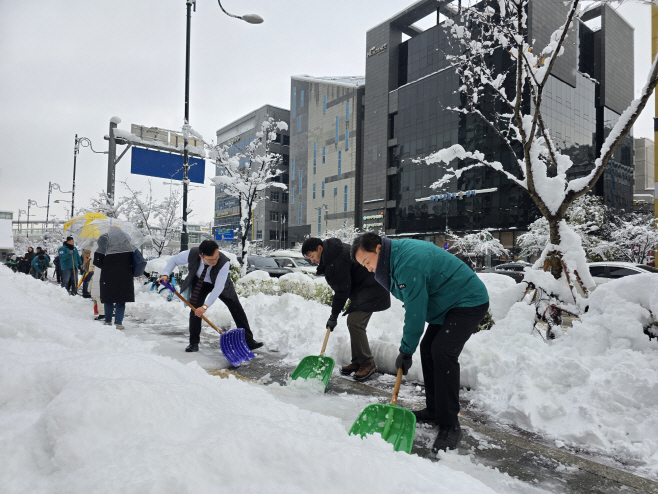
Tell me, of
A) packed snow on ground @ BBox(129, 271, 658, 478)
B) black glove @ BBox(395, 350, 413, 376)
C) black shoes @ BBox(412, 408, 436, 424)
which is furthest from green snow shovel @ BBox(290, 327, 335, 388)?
black glove @ BBox(395, 350, 413, 376)

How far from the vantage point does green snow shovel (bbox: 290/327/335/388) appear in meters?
4.33

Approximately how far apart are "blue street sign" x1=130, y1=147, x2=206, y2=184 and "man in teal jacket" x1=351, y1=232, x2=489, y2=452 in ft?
46.6

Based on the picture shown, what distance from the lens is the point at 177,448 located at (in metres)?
1.87

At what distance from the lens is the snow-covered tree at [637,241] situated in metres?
23.4

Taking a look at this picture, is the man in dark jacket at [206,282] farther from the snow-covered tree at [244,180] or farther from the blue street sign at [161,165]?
the blue street sign at [161,165]

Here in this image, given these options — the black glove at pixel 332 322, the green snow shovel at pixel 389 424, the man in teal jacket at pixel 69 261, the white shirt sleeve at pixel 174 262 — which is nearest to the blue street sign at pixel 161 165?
the man in teal jacket at pixel 69 261

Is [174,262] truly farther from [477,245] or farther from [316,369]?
[477,245]

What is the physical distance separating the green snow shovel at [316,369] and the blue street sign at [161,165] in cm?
1310

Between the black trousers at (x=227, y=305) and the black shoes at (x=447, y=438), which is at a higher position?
the black trousers at (x=227, y=305)

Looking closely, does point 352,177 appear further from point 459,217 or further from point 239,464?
point 239,464

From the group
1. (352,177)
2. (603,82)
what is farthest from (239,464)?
(352,177)

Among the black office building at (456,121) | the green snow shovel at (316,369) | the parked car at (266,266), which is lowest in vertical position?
the green snow shovel at (316,369)

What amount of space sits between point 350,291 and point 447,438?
2.13 m

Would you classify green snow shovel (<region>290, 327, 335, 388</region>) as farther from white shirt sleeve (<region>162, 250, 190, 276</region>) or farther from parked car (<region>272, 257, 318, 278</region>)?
parked car (<region>272, 257, 318, 278</region>)
